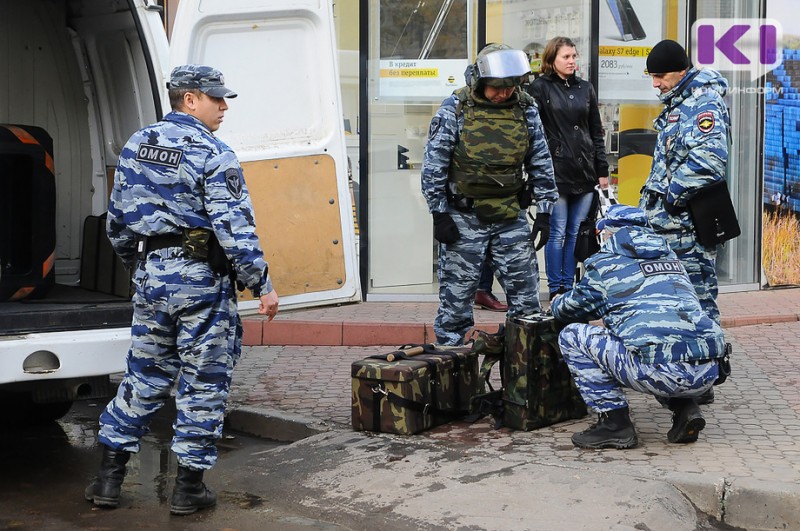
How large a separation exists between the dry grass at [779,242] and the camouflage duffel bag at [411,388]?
484 centimetres

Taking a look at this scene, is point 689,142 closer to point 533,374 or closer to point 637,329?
point 637,329

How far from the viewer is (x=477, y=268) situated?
20.8 ft

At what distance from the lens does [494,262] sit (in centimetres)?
643

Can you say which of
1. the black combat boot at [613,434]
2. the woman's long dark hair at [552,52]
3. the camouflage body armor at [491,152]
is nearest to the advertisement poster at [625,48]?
the woman's long dark hair at [552,52]

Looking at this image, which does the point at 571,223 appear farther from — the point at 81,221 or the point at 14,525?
the point at 14,525

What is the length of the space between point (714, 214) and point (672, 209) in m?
0.21

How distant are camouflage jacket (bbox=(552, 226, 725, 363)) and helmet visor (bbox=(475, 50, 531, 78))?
1152 millimetres

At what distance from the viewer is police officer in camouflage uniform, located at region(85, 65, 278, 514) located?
474 centimetres

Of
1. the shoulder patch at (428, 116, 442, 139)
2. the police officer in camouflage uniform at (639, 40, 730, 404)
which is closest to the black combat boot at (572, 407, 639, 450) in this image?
the police officer in camouflage uniform at (639, 40, 730, 404)

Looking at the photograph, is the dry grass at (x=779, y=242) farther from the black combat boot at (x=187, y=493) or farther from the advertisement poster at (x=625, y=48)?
the black combat boot at (x=187, y=493)

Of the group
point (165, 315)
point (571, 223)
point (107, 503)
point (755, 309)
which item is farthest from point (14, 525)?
point (755, 309)

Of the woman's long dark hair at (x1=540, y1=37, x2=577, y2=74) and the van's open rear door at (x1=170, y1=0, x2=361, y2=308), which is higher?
the woman's long dark hair at (x1=540, y1=37, x2=577, y2=74)

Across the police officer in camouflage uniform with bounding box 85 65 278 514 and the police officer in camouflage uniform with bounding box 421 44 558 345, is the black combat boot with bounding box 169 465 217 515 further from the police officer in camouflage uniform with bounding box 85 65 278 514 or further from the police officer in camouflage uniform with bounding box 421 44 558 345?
the police officer in camouflage uniform with bounding box 421 44 558 345

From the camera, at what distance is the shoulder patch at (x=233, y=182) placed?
473cm
